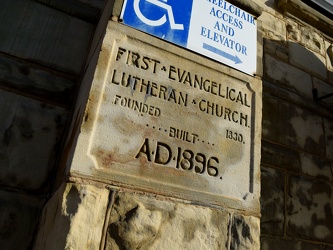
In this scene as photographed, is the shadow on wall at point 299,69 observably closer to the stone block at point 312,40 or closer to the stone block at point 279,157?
the stone block at point 312,40

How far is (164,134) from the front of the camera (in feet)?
4.05

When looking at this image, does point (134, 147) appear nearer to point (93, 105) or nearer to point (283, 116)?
point (93, 105)

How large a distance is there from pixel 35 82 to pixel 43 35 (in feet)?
1.08

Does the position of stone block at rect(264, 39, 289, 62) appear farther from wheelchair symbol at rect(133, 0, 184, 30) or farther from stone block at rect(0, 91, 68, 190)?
stone block at rect(0, 91, 68, 190)

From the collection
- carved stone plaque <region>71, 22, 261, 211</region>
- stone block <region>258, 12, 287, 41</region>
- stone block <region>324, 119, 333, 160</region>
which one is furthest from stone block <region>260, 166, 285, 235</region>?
stone block <region>258, 12, 287, 41</region>

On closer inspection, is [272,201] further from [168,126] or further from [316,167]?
[168,126]

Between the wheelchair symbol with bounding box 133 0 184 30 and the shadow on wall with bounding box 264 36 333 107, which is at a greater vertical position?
the shadow on wall with bounding box 264 36 333 107

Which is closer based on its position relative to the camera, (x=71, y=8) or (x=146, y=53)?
(x=146, y=53)

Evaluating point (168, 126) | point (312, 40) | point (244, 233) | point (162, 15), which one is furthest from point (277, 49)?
point (244, 233)

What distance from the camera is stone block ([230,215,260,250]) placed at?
1179mm

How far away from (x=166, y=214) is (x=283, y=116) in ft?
5.58

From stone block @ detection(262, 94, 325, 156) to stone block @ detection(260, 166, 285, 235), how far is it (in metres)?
0.29

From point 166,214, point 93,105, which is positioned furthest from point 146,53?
point 166,214

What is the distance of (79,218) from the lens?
0.96 meters
